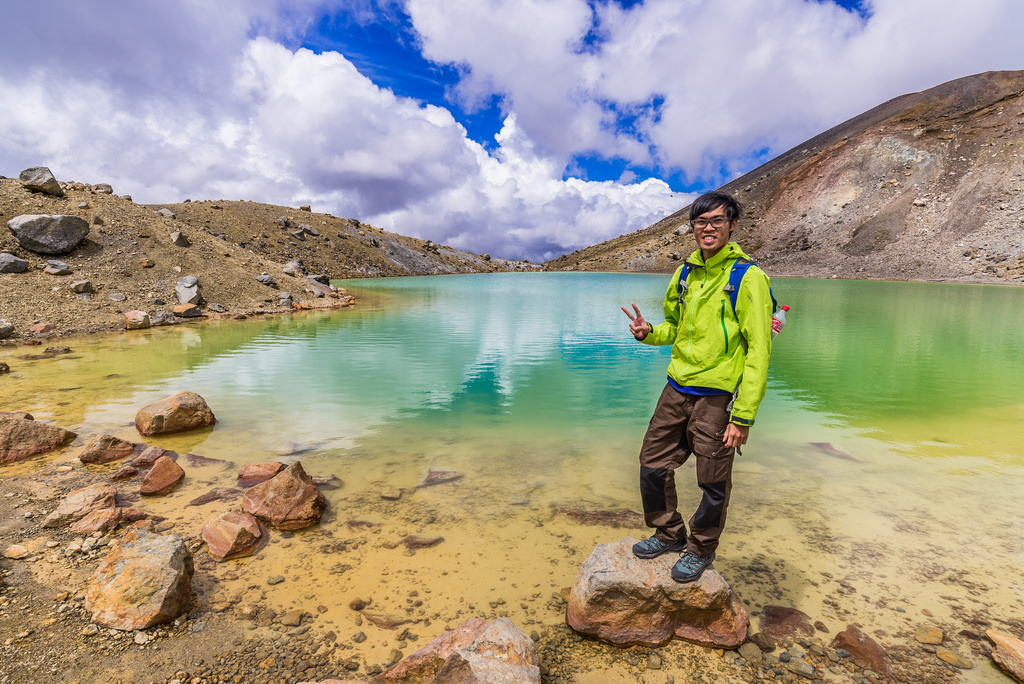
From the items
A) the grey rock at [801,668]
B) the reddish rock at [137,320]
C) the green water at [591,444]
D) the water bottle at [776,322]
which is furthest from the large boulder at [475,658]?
the reddish rock at [137,320]

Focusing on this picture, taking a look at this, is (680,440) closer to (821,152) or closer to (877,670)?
(877,670)

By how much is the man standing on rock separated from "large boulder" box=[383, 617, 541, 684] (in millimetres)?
1372

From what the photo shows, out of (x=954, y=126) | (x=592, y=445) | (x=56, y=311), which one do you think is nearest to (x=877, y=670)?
(x=592, y=445)

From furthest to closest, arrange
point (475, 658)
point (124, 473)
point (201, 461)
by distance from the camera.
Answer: point (201, 461) < point (124, 473) < point (475, 658)

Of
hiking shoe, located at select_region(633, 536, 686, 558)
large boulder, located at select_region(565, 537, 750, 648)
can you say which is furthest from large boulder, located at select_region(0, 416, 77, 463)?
hiking shoe, located at select_region(633, 536, 686, 558)

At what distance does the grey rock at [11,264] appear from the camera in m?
21.2

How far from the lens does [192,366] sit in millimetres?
14383

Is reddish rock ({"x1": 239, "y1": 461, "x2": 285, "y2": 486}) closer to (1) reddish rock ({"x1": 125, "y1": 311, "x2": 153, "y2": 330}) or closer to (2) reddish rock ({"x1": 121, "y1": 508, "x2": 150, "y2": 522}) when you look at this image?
(2) reddish rock ({"x1": 121, "y1": 508, "x2": 150, "y2": 522})

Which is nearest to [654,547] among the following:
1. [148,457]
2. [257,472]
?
[257,472]

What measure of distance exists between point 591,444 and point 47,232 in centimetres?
2925

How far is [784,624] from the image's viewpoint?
407 cm

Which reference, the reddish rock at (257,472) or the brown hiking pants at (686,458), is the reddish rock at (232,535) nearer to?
the reddish rock at (257,472)

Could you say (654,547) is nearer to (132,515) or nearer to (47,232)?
(132,515)

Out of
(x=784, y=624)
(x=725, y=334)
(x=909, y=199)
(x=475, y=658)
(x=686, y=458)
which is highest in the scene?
(x=909, y=199)
